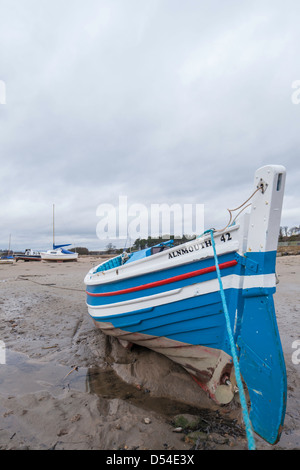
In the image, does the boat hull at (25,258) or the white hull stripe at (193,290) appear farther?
the boat hull at (25,258)

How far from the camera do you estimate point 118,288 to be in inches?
179

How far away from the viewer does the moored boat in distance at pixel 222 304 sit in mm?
2871

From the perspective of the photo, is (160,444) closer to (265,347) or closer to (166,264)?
(265,347)

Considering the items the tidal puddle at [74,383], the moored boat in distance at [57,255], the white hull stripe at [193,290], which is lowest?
the tidal puddle at [74,383]

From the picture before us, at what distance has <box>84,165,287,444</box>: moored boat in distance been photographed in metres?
2.87

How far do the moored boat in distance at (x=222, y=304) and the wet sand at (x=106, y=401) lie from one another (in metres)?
0.42

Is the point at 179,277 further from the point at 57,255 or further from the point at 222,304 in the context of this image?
the point at 57,255

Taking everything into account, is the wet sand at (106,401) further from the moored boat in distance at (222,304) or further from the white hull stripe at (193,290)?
the white hull stripe at (193,290)

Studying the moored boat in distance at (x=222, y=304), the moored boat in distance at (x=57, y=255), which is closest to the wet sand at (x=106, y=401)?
the moored boat in distance at (x=222, y=304)

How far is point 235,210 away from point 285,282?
1254cm

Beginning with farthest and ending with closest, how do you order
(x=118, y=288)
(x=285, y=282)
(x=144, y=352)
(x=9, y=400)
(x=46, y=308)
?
(x=285, y=282), (x=46, y=308), (x=144, y=352), (x=118, y=288), (x=9, y=400)

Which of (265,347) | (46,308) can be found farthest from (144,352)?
(46,308)

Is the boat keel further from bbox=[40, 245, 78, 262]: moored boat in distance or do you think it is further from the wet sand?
bbox=[40, 245, 78, 262]: moored boat in distance

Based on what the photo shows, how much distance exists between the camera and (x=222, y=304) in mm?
3252
